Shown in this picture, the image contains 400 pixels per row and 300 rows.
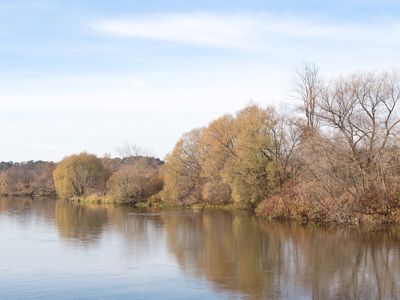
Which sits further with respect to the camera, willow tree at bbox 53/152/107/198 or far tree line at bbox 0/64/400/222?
willow tree at bbox 53/152/107/198

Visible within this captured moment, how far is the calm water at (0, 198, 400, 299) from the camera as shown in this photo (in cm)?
1185

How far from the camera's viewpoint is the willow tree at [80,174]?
2689 inches

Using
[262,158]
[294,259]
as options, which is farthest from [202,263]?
[262,158]

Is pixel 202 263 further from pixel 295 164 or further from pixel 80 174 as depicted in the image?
pixel 80 174


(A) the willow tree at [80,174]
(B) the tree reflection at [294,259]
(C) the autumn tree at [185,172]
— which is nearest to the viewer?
(B) the tree reflection at [294,259]

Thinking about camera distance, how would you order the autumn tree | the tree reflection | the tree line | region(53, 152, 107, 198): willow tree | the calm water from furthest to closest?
region(53, 152, 107, 198): willow tree, the autumn tree, the tree line, the tree reflection, the calm water

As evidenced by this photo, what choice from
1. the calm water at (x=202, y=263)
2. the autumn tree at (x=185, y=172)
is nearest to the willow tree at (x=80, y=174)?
the autumn tree at (x=185, y=172)

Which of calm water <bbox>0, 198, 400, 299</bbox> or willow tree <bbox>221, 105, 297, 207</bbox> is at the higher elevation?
willow tree <bbox>221, 105, 297, 207</bbox>

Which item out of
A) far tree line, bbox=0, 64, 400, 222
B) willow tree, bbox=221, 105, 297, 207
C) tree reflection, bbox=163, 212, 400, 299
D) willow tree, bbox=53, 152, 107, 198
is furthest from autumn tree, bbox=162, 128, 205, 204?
tree reflection, bbox=163, 212, 400, 299

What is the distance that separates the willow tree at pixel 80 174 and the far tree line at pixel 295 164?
3449mm

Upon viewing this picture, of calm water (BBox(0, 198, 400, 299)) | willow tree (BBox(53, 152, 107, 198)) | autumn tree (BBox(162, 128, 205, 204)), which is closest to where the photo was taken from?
calm water (BBox(0, 198, 400, 299))

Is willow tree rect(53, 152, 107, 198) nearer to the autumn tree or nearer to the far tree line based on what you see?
the far tree line

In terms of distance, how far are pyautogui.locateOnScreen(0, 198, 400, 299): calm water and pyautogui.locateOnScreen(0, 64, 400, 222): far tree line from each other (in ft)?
10.5

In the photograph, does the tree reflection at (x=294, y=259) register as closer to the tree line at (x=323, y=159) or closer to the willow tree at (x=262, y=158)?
the tree line at (x=323, y=159)
